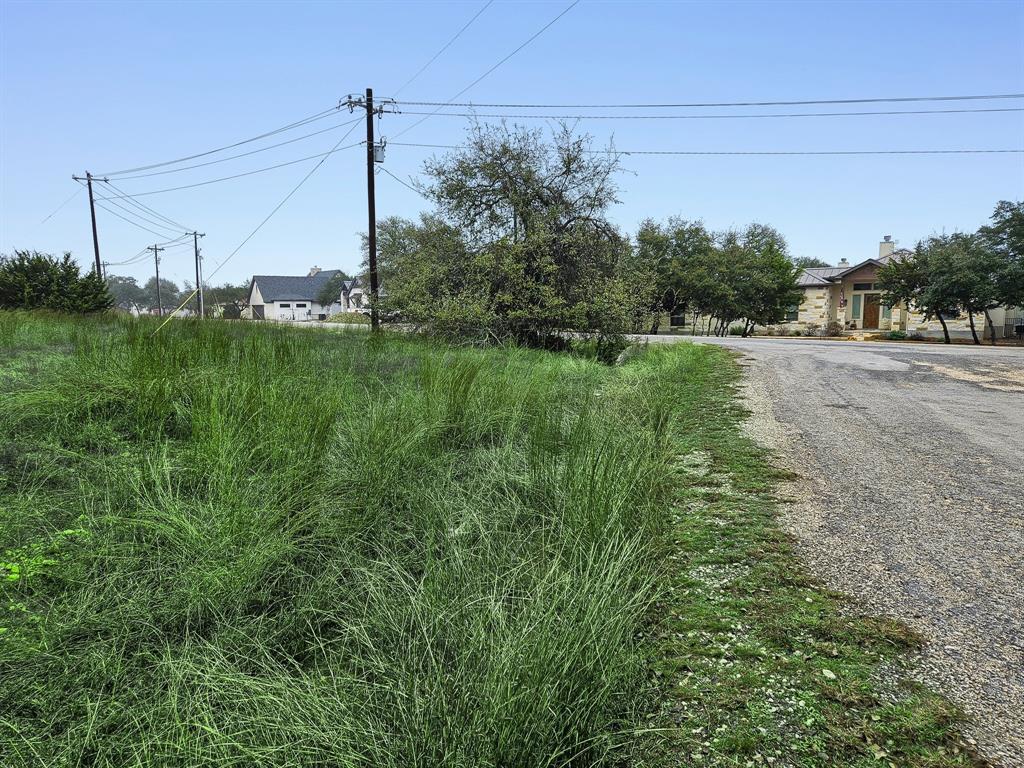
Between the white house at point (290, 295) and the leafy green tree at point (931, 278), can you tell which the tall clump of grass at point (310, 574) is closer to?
the leafy green tree at point (931, 278)

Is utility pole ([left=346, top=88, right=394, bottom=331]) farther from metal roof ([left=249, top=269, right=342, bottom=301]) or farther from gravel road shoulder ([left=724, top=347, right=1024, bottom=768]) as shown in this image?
metal roof ([left=249, top=269, right=342, bottom=301])

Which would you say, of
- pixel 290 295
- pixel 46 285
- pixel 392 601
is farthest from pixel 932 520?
pixel 290 295

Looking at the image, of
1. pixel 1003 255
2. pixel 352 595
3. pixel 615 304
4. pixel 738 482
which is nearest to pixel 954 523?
pixel 738 482

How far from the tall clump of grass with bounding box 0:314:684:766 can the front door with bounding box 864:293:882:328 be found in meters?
43.4

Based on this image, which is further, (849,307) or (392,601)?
(849,307)

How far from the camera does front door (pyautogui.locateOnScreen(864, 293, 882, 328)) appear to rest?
130 feet

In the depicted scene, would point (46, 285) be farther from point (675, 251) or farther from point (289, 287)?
point (289, 287)

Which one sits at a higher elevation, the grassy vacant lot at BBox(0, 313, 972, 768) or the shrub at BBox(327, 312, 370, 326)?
the shrub at BBox(327, 312, 370, 326)

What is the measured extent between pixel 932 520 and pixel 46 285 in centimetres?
2467

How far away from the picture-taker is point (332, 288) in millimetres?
71062

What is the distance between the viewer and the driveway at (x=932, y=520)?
177cm

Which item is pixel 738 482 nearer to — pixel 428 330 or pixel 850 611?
pixel 850 611

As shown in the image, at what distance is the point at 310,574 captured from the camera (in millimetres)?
2295

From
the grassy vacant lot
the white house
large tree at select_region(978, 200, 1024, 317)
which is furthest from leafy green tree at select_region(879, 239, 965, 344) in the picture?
the white house
